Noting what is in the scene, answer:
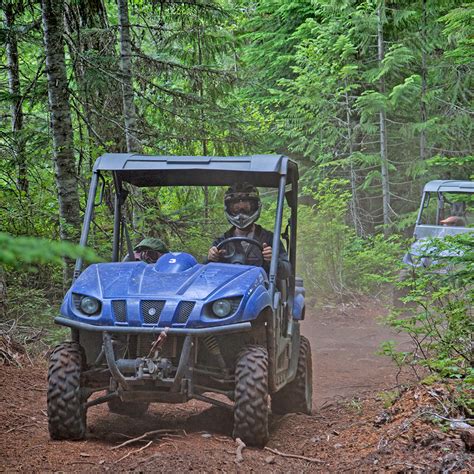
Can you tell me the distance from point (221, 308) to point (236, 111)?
8455mm

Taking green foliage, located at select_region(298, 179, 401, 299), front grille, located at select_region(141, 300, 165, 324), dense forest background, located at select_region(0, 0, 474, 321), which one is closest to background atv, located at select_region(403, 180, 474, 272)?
dense forest background, located at select_region(0, 0, 474, 321)

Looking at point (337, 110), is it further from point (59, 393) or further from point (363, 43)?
point (59, 393)

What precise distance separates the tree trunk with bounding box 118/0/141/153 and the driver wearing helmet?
4528mm

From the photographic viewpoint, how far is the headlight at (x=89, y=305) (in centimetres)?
512

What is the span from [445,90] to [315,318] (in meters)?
7.07

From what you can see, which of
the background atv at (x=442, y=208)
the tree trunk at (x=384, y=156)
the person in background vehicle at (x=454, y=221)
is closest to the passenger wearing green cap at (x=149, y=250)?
the background atv at (x=442, y=208)

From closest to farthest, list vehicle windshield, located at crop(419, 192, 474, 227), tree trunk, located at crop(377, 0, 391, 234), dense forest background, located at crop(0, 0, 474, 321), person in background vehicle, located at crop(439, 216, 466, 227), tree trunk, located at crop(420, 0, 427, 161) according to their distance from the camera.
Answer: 1. dense forest background, located at crop(0, 0, 474, 321)
2. person in background vehicle, located at crop(439, 216, 466, 227)
3. vehicle windshield, located at crop(419, 192, 474, 227)
4. tree trunk, located at crop(420, 0, 427, 161)
5. tree trunk, located at crop(377, 0, 391, 234)

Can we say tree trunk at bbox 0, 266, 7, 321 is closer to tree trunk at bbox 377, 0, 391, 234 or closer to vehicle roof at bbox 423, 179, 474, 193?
vehicle roof at bbox 423, 179, 474, 193

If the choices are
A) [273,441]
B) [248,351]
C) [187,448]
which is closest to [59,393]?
[187,448]

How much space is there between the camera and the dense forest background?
9719 millimetres

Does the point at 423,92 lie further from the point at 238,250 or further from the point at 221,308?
the point at 221,308

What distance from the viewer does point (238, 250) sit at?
647cm

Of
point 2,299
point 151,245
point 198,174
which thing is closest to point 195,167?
point 198,174

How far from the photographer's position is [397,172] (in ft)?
62.8
